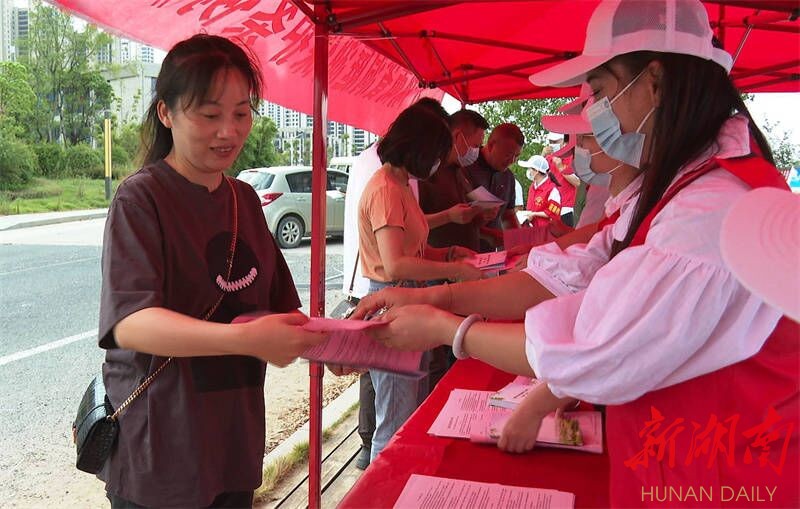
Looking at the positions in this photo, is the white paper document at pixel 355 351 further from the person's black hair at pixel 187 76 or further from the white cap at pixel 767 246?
the white cap at pixel 767 246

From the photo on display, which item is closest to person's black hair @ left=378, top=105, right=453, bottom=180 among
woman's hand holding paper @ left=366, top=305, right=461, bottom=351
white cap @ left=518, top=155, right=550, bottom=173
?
woman's hand holding paper @ left=366, top=305, right=461, bottom=351

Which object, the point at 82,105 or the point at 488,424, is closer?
the point at 488,424

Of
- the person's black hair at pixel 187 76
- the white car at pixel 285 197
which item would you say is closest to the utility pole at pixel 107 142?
the person's black hair at pixel 187 76

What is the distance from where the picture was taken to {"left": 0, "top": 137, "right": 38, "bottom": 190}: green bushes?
3834 mm

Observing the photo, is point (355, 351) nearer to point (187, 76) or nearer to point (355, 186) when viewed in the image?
point (187, 76)

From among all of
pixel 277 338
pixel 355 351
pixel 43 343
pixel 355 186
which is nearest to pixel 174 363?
pixel 277 338

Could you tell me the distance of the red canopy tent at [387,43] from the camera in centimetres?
184

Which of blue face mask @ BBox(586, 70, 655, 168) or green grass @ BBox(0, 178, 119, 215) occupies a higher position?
blue face mask @ BBox(586, 70, 655, 168)

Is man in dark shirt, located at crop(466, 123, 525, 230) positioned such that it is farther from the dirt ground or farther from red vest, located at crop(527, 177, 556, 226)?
red vest, located at crop(527, 177, 556, 226)

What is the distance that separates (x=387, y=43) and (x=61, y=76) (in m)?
2.14

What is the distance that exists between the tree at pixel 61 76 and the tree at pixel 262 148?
143cm

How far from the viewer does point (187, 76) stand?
1.24 metres

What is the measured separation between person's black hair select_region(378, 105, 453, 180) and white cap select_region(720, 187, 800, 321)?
2.02 metres

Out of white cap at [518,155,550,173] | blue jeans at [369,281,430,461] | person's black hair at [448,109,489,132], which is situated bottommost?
blue jeans at [369,281,430,461]
